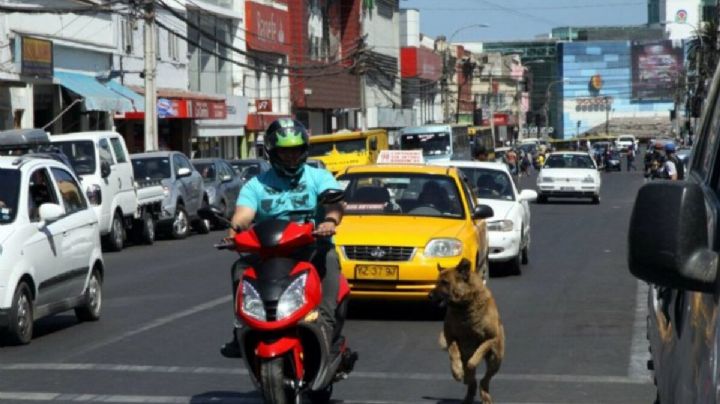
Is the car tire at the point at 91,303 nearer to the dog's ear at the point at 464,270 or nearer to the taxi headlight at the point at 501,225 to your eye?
the dog's ear at the point at 464,270

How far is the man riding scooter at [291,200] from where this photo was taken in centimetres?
870

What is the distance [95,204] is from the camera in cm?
2562

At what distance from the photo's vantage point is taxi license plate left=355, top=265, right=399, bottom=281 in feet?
48.0

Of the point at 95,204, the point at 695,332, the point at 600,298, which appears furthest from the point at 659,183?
the point at 95,204

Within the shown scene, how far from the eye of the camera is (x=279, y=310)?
8180 millimetres

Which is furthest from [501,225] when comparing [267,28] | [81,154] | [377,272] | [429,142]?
[267,28]

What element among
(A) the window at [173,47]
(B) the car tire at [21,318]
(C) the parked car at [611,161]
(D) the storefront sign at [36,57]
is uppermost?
(A) the window at [173,47]

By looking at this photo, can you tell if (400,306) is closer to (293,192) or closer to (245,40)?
(293,192)

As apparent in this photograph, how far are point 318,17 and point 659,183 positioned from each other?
78.1 meters

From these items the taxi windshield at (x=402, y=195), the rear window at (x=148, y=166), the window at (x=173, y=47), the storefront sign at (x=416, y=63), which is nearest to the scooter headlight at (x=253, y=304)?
the taxi windshield at (x=402, y=195)

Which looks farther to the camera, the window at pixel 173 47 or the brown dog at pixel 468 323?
the window at pixel 173 47

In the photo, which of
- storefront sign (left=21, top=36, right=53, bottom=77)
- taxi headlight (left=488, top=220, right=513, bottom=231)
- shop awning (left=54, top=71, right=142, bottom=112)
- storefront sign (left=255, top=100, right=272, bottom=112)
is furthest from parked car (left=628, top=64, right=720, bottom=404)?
storefront sign (left=255, top=100, right=272, bottom=112)

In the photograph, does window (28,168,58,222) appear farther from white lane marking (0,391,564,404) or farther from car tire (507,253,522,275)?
car tire (507,253,522,275)

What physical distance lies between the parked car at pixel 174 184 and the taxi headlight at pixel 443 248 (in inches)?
599
